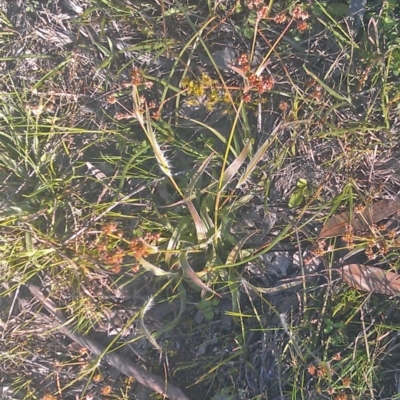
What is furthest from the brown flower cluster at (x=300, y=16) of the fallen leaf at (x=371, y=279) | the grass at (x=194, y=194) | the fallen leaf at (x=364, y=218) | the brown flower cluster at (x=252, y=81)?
the fallen leaf at (x=371, y=279)

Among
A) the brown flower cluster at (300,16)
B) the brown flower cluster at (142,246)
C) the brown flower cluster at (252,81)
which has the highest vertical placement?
the brown flower cluster at (300,16)

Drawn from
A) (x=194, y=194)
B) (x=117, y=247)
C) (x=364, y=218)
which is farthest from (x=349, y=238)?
(x=117, y=247)

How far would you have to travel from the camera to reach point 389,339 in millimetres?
2217

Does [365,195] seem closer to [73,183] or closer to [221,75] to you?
[221,75]

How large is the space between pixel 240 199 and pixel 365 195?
506 millimetres

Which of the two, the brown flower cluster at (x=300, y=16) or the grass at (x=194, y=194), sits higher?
the brown flower cluster at (x=300, y=16)

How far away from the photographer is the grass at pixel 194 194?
86.0 inches

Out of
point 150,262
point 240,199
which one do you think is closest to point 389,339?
point 240,199

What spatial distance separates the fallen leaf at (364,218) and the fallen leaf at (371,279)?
0.52ft

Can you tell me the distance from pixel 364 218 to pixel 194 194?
69 cm

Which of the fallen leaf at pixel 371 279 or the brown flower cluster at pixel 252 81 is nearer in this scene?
the brown flower cluster at pixel 252 81

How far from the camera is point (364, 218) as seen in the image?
86.4 inches

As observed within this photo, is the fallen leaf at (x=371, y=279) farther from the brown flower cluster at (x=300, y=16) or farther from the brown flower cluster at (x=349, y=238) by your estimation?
the brown flower cluster at (x=300, y=16)

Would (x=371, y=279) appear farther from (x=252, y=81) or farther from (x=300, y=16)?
(x=300, y=16)
